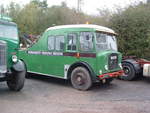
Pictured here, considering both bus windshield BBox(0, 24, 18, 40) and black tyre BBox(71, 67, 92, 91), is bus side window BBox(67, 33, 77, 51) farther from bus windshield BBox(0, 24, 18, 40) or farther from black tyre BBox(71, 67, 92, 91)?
bus windshield BBox(0, 24, 18, 40)

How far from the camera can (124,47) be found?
11320 mm

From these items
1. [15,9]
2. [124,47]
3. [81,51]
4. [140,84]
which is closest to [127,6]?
[124,47]

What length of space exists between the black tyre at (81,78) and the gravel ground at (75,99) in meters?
0.23

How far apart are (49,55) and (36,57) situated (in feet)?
2.70

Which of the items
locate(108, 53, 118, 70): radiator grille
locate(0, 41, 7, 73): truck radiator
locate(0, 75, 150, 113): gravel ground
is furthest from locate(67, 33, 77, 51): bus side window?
locate(0, 41, 7, 73): truck radiator

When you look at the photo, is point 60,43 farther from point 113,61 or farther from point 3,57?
point 3,57

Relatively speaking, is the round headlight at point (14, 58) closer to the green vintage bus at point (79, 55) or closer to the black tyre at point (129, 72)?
the green vintage bus at point (79, 55)

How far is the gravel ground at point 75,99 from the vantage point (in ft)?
17.9

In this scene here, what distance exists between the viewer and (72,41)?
25.7ft

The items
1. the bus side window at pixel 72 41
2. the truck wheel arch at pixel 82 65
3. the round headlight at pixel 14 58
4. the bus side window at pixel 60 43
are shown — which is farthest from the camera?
the bus side window at pixel 60 43

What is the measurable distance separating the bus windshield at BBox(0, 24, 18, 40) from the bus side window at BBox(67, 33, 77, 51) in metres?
2.04

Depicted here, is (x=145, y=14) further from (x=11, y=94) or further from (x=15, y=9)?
(x=15, y=9)

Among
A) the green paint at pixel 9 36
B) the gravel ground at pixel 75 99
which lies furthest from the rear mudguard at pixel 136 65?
the green paint at pixel 9 36

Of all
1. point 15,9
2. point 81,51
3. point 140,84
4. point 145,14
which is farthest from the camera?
point 15,9
